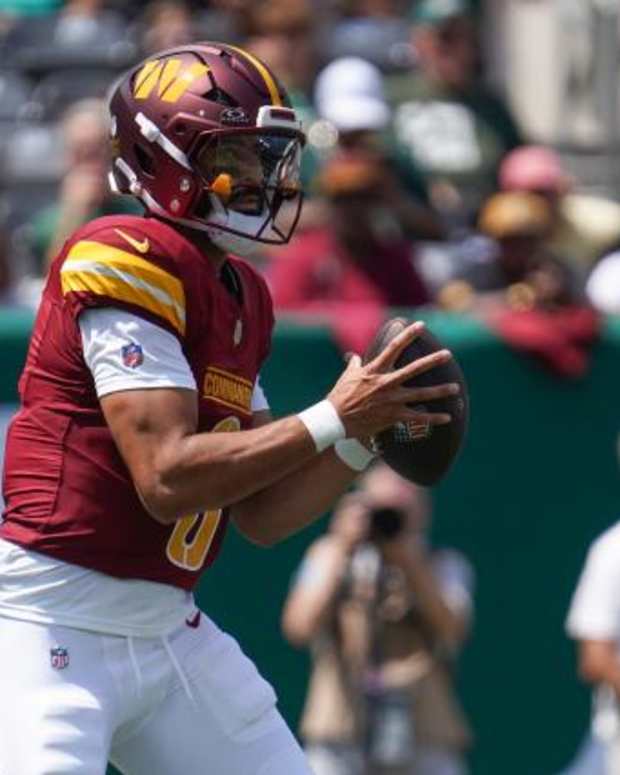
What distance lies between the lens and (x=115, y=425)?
14.0 feet

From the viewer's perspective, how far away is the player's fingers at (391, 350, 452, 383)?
428 centimetres

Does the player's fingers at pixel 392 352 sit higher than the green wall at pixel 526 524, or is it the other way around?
the player's fingers at pixel 392 352

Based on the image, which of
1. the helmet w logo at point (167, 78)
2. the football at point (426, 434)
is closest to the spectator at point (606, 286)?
the football at point (426, 434)

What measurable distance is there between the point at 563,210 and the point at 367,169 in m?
1.27

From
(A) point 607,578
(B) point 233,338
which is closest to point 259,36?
(A) point 607,578

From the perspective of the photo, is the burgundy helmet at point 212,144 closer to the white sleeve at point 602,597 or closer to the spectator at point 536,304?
the white sleeve at point 602,597

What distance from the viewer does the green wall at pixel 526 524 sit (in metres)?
7.63

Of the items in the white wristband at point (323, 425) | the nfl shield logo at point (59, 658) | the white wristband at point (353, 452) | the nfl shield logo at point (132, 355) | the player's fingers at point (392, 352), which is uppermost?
the nfl shield logo at point (132, 355)

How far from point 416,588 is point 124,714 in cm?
277

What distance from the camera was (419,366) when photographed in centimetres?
430

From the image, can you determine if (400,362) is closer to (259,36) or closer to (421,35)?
(259,36)

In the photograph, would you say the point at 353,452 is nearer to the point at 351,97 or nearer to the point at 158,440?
the point at 158,440

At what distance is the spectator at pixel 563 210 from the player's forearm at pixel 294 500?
3579 mm

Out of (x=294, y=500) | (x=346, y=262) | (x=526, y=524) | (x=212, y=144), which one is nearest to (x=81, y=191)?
(x=346, y=262)
